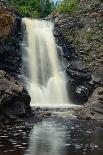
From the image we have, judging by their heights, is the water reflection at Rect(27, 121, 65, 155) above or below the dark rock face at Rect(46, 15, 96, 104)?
below

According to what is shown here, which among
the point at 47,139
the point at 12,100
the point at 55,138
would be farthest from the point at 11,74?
the point at 47,139

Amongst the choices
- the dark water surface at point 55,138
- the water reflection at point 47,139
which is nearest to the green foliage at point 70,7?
the dark water surface at point 55,138

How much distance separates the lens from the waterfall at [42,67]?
5469cm

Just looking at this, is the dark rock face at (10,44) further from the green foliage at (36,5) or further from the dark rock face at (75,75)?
the green foliage at (36,5)

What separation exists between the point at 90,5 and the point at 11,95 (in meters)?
41.7

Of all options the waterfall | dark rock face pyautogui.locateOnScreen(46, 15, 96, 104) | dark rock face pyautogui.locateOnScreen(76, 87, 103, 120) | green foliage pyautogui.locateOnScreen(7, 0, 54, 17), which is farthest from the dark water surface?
green foliage pyautogui.locateOnScreen(7, 0, 54, 17)

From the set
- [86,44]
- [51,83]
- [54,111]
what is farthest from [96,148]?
[86,44]

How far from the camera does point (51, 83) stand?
188 ft

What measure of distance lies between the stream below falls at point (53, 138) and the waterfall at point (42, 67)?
56.9 ft

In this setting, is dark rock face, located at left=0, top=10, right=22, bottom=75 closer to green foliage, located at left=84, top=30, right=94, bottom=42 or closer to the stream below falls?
green foliage, located at left=84, top=30, right=94, bottom=42

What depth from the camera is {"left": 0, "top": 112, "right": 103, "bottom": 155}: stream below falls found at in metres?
24.1

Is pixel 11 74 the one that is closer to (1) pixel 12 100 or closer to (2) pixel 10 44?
(2) pixel 10 44

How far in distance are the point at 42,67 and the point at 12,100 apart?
899 inches

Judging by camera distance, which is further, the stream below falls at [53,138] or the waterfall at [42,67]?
the waterfall at [42,67]
